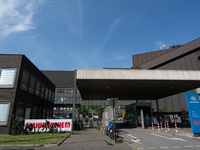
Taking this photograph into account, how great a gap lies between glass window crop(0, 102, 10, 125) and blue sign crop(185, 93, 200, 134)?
1484cm

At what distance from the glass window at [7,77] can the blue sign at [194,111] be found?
49.5 ft

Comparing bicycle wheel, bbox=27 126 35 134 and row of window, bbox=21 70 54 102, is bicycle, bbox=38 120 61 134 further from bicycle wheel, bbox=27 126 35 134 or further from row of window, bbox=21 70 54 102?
row of window, bbox=21 70 54 102

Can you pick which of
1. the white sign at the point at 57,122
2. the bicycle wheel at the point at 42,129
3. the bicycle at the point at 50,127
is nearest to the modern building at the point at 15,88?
the white sign at the point at 57,122

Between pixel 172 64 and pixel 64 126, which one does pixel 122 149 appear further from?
pixel 172 64

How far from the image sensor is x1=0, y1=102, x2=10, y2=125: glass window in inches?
449

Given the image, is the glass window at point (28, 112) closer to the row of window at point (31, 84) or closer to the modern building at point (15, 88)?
the modern building at point (15, 88)

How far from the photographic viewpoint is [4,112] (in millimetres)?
11703

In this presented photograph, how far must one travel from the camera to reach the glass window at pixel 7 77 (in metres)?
12.4

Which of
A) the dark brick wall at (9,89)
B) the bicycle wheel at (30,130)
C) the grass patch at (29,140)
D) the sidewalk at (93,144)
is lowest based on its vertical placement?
the sidewalk at (93,144)

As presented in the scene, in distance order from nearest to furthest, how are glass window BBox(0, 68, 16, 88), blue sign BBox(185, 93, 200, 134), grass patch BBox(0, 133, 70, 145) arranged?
grass patch BBox(0, 133, 70, 145) → blue sign BBox(185, 93, 200, 134) → glass window BBox(0, 68, 16, 88)

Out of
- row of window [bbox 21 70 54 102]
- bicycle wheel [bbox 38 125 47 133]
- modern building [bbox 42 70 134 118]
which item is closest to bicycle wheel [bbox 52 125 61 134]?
bicycle wheel [bbox 38 125 47 133]

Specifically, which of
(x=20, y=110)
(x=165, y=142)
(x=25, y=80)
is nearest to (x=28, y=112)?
(x=20, y=110)

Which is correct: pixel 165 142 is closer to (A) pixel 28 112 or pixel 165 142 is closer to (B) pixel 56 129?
(B) pixel 56 129

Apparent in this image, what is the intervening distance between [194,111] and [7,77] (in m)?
16.2
